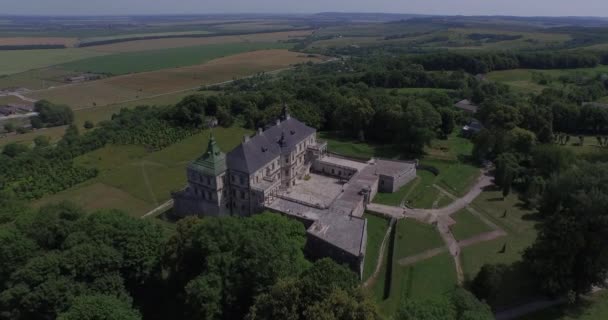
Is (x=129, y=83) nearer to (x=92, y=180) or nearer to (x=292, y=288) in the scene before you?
(x=92, y=180)

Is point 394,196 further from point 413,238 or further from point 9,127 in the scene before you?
point 9,127

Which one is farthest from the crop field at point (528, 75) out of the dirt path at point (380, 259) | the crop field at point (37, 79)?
the crop field at point (37, 79)

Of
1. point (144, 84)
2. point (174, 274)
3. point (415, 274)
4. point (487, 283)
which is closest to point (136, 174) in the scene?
point (174, 274)

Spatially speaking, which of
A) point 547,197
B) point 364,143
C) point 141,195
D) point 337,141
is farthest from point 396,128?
point 141,195

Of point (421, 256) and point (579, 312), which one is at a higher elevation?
point (421, 256)

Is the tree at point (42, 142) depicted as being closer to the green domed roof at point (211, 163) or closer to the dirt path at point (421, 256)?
the green domed roof at point (211, 163)
